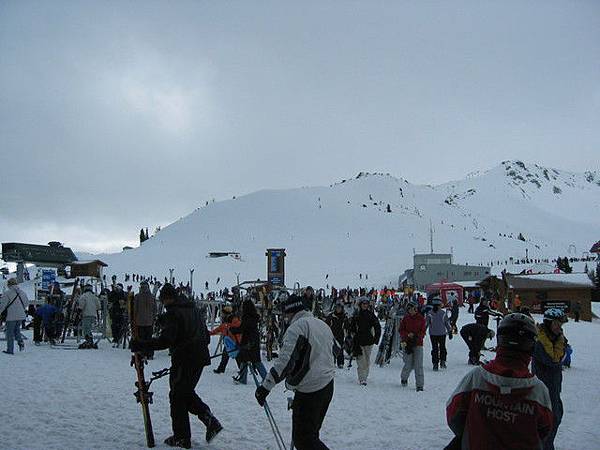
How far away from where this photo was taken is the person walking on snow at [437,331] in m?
12.4

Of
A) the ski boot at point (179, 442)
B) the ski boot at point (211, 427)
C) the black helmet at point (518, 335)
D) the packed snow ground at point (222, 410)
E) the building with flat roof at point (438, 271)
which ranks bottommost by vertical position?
the packed snow ground at point (222, 410)

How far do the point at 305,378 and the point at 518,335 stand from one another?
2.07 metres

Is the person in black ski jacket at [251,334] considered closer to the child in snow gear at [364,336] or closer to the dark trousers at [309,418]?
the child in snow gear at [364,336]

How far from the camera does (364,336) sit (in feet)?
34.1

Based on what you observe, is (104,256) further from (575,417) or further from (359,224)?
(575,417)

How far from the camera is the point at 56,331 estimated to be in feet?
51.1

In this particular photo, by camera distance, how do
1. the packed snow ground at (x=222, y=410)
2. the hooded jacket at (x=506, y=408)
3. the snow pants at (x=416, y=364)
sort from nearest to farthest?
the hooded jacket at (x=506, y=408), the packed snow ground at (x=222, y=410), the snow pants at (x=416, y=364)

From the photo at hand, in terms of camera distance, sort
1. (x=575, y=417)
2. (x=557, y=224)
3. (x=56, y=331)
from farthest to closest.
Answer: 1. (x=557, y=224)
2. (x=56, y=331)
3. (x=575, y=417)

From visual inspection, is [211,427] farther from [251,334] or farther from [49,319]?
[49,319]

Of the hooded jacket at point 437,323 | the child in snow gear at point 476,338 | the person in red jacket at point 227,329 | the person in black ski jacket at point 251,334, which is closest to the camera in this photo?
the person in black ski jacket at point 251,334

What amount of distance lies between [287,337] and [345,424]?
2950 millimetres

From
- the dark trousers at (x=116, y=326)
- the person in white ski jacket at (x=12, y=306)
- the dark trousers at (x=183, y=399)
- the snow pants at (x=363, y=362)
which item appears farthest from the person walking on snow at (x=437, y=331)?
the person in white ski jacket at (x=12, y=306)

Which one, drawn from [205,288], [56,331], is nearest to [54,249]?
[205,288]

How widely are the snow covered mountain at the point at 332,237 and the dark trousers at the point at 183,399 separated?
5426 centimetres
